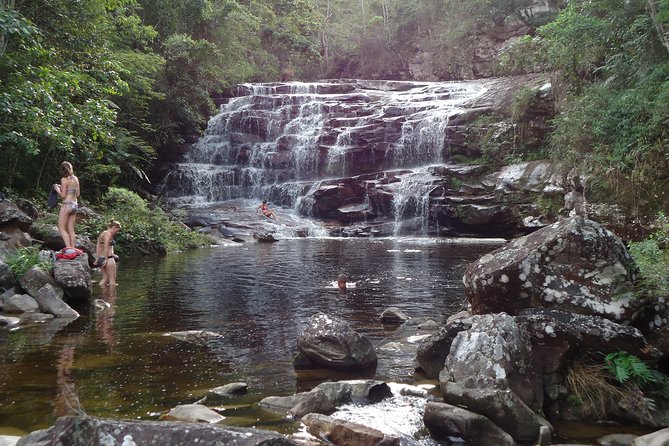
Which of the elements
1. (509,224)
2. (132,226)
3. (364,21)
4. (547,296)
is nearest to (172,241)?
(132,226)

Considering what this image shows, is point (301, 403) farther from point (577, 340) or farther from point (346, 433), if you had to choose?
point (577, 340)

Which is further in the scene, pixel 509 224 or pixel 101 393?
pixel 509 224

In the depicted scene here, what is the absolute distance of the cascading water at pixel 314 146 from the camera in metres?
26.2

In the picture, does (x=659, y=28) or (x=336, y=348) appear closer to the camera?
(x=336, y=348)

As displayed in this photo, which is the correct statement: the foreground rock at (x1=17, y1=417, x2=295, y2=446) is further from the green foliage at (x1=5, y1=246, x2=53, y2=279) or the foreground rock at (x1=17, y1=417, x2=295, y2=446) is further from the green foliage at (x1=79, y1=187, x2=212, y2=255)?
the green foliage at (x1=79, y1=187, x2=212, y2=255)

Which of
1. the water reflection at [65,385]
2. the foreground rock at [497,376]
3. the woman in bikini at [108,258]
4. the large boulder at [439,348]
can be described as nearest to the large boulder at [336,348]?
the large boulder at [439,348]

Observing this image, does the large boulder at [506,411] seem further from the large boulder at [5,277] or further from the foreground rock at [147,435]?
the large boulder at [5,277]

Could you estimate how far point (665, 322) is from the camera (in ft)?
17.2

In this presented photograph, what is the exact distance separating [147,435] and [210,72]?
98.5 feet

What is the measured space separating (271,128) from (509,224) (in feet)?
50.5

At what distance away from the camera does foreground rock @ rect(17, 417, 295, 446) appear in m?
2.54

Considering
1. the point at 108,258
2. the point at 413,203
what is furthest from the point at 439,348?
the point at 413,203

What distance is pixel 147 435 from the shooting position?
2.62 metres

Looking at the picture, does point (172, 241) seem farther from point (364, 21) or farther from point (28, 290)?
point (364, 21)
